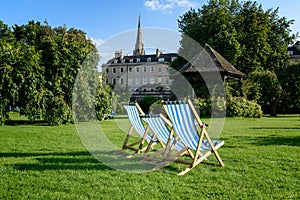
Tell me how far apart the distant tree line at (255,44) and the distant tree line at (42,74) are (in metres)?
13.8

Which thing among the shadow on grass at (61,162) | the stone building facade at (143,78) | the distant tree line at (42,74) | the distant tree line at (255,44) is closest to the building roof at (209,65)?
the stone building facade at (143,78)

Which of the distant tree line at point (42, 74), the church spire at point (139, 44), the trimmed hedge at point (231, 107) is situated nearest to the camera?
the church spire at point (139, 44)

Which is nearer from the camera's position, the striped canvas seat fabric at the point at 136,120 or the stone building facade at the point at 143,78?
the striped canvas seat fabric at the point at 136,120

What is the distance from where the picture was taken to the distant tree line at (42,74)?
37.7 ft

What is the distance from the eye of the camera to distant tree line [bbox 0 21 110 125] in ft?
37.7

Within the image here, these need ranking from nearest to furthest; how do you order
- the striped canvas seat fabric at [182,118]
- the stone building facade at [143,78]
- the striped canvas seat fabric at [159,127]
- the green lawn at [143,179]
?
1. the green lawn at [143,179]
2. the striped canvas seat fabric at [182,118]
3. the striped canvas seat fabric at [159,127]
4. the stone building facade at [143,78]

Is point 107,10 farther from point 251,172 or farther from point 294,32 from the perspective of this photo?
point 294,32

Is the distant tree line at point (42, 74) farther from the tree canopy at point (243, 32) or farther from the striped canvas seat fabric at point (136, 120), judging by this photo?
the tree canopy at point (243, 32)

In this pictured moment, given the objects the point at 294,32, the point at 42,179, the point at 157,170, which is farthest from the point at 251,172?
the point at 294,32

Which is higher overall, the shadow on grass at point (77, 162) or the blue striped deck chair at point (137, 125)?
the blue striped deck chair at point (137, 125)

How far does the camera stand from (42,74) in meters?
Result: 12.9

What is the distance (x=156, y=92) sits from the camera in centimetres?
2519

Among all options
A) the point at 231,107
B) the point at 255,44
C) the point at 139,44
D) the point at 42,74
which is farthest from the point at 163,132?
the point at 255,44

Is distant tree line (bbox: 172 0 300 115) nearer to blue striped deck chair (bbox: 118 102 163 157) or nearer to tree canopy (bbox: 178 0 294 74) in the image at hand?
tree canopy (bbox: 178 0 294 74)
